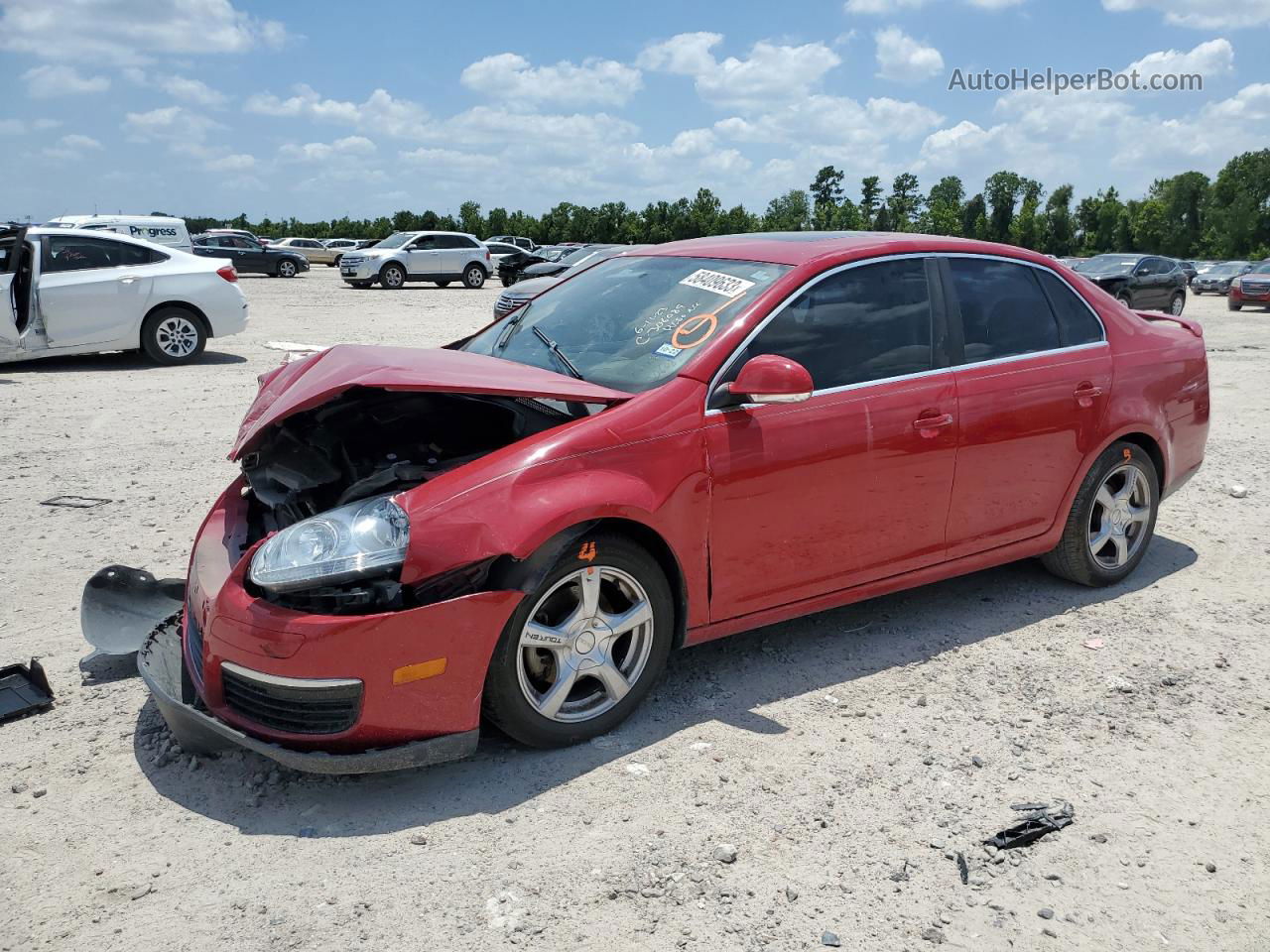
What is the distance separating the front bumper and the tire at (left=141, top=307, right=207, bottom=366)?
9.76m

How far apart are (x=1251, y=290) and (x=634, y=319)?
90.4ft

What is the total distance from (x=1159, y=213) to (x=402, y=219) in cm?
6692

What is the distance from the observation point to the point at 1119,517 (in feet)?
16.4

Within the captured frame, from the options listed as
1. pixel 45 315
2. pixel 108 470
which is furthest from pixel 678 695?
pixel 45 315

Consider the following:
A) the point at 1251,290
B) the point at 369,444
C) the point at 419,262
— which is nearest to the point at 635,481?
the point at 369,444

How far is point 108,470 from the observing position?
6953 millimetres

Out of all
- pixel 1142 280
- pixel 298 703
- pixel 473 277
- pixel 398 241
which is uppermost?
pixel 398 241

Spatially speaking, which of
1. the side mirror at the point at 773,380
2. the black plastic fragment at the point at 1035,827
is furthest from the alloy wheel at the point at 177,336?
the black plastic fragment at the point at 1035,827

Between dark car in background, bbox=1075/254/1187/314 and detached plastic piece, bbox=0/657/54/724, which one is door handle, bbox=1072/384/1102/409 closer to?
detached plastic piece, bbox=0/657/54/724

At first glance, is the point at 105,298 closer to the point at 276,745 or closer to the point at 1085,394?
the point at 276,745

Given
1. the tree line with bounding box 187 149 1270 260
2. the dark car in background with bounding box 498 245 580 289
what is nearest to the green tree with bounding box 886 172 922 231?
the tree line with bounding box 187 149 1270 260

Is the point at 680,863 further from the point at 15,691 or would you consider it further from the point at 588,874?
the point at 15,691

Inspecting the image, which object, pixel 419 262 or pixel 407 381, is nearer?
pixel 407 381

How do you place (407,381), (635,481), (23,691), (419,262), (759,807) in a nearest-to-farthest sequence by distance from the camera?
(759,807) → (407,381) → (635,481) → (23,691) → (419,262)
